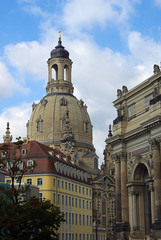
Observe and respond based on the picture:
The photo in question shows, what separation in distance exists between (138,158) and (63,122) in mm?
84500

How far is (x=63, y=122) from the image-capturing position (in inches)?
5413

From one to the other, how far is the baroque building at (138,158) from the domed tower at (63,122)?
70.7 m

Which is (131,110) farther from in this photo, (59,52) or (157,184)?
(59,52)

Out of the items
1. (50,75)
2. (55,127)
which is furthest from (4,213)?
(50,75)

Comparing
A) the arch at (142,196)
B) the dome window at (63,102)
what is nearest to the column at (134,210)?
the arch at (142,196)

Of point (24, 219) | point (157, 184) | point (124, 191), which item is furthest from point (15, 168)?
point (124, 191)

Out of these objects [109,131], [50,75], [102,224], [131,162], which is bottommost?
[102,224]

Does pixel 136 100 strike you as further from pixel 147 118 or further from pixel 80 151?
pixel 80 151

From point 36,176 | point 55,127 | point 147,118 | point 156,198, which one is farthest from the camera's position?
point 55,127

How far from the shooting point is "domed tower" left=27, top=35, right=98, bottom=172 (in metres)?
134

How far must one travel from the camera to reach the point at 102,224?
12350 cm

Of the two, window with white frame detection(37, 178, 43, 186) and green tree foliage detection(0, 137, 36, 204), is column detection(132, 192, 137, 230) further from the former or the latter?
window with white frame detection(37, 178, 43, 186)

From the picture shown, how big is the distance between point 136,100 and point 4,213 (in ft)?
69.7

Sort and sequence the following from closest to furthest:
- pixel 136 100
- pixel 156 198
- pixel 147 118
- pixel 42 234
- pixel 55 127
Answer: pixel 42 234, pixel 156 198, pixel 147 118, pixel 136 100, pixel 55 127
